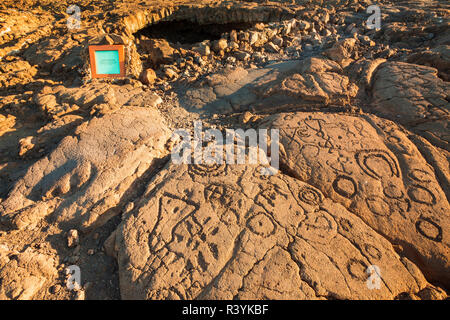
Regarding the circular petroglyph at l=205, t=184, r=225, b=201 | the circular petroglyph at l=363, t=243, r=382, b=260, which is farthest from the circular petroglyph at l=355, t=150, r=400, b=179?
the circular petroglyph at l=205, t=184, r=225, b=201

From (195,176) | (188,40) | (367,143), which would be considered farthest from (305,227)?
(188,40)

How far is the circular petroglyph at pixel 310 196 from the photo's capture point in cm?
222

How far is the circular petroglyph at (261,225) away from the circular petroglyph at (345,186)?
85 centimetres

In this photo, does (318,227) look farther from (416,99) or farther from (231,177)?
(416,99)

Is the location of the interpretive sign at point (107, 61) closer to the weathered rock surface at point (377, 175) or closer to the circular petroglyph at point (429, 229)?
the weathered rock surface at point (377, 175)

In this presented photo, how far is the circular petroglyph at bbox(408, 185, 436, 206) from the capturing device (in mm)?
2236

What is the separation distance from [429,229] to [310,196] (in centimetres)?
109

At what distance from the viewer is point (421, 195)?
7.45ft

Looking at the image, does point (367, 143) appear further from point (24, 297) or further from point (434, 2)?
point (434, 2)

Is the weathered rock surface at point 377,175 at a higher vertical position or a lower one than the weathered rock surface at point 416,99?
lower

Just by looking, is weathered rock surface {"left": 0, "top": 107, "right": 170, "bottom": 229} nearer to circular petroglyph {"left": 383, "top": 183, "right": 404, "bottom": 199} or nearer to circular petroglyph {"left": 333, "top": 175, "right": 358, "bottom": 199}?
circular petroglyph {"left": 333, "top": 175, "right": 358, "bottom": 199}

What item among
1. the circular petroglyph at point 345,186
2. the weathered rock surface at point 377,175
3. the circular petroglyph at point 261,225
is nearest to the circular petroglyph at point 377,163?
the weathered rock surface at point 377,175

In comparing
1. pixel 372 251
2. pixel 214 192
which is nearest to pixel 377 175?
pixel 372 251

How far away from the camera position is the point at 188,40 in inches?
274
